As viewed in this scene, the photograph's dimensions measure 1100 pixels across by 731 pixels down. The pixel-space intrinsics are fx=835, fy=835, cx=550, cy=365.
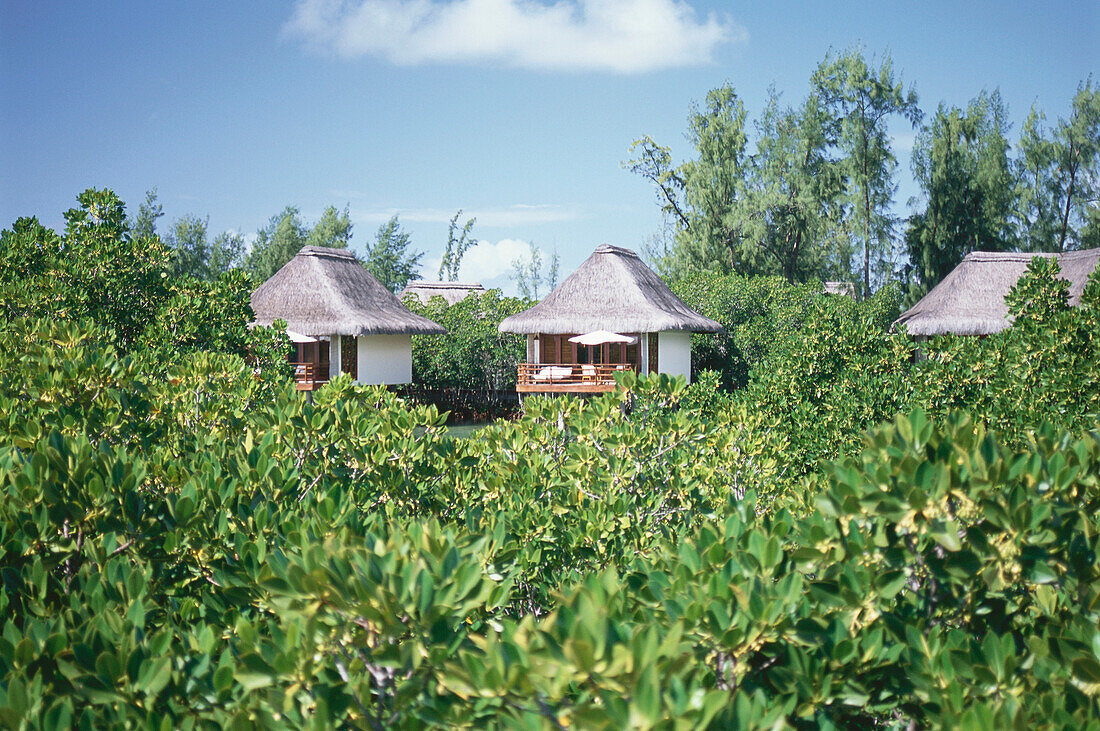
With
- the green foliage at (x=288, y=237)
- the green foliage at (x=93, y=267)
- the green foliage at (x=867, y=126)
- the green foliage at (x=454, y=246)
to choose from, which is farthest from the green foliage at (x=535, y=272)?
the green foliage at (x=93, y=267)

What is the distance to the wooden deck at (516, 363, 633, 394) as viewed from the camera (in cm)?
2092

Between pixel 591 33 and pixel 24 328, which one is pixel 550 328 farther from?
pixel 591 33

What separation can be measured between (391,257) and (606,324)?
24.9 meters

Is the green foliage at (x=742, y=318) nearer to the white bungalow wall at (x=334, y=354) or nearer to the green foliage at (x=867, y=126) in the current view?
the green foliage at (x=867, y=126)

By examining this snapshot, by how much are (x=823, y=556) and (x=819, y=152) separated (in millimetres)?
32137

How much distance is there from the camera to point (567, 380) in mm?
22578

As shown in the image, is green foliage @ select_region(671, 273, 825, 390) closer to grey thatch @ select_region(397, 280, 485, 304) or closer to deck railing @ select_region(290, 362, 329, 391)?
deck railing @ select_region(290, 362, 329, 391)

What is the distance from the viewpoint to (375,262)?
45.2 meters

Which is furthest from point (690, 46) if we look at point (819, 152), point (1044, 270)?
point (1044, 270)

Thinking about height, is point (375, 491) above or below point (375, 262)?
below

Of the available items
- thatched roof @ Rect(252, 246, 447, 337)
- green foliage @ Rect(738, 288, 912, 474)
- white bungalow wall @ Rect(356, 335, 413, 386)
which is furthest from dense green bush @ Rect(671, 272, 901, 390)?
green foliage @ Rect(738, 288, 912, 474)

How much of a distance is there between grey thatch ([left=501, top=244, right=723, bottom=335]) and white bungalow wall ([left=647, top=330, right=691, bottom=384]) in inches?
24.9

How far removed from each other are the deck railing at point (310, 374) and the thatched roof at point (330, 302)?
1.09 meters

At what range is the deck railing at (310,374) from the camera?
21531mm
